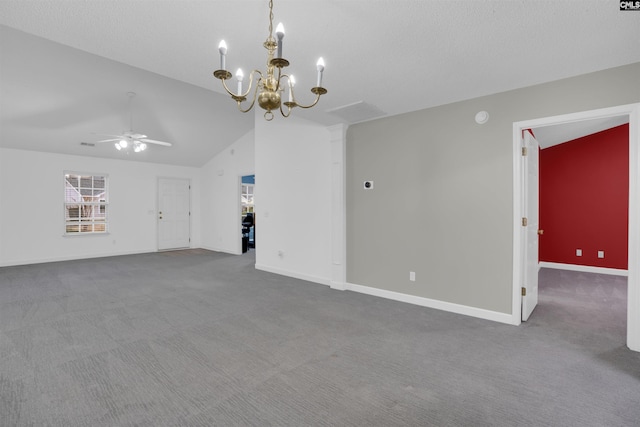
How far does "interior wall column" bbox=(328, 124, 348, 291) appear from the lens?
14.9ft

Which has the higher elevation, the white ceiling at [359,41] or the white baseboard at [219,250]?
the white ceiling at [359,41]

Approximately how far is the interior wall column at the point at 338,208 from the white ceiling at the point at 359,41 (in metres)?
0.47

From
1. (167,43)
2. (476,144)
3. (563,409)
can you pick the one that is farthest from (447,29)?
(563,409)

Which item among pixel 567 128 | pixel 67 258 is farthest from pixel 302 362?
pixel 67 258

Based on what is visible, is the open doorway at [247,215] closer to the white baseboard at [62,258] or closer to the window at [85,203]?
the white baseboard at [62,258]

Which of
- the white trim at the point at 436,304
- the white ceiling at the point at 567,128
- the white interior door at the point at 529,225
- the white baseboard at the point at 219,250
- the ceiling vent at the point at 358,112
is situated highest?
the ceiling vent at the point at 358,112

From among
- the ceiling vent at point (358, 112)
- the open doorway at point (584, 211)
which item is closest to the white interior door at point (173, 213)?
the ceiling vent at point (358, 112)

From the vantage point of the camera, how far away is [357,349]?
2650 millimetres

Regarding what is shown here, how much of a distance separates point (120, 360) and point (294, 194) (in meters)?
3.49

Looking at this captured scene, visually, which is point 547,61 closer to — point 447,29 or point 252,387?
point 447,29

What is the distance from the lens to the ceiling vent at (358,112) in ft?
12.2

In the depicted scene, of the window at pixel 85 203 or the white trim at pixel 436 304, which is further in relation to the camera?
the window at pixel 85 203

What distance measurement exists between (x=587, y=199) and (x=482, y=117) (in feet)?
13.9

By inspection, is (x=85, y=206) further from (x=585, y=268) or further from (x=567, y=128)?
(x=585, y=268)
